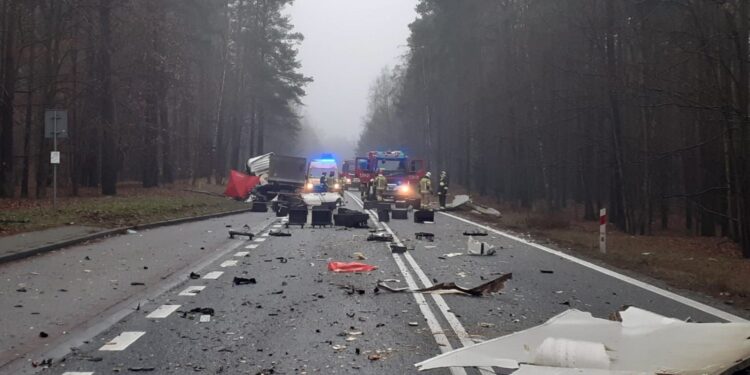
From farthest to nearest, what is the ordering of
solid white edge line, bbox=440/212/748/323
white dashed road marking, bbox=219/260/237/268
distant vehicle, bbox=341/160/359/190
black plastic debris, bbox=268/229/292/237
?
distant vehicle, bbox=341/160/359/190
black plastic debris, bbox=268/229/292/237
white dashed road marking, bbox=219/260/237/268
solid white edge line, bbox=440/212/748/323

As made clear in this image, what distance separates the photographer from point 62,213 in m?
22.0

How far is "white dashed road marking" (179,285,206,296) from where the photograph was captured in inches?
391

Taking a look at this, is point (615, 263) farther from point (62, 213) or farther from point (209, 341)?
point (62, 213)

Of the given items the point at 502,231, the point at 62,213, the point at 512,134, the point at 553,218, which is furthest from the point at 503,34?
the point at 62,213

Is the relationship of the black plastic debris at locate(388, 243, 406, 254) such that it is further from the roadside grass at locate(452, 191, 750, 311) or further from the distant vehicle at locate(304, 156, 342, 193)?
the distant vehicle at locate(304, 156, 342, 193)

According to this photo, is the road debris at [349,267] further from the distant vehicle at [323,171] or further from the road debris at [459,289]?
the distant vehicle at [323,171]

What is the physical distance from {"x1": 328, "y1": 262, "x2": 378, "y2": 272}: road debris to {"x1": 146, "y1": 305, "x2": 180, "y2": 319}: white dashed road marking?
13.2 feet

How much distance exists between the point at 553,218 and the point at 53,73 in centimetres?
2316

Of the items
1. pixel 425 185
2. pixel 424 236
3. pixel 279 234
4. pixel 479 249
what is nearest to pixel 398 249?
pixel 479 249

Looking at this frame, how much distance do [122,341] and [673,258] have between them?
1367cm

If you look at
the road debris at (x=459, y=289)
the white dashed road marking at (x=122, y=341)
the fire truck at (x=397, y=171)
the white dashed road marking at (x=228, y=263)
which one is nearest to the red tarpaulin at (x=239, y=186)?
the fire truck at (x=397, y=171)

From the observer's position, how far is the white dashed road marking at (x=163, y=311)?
8328mm

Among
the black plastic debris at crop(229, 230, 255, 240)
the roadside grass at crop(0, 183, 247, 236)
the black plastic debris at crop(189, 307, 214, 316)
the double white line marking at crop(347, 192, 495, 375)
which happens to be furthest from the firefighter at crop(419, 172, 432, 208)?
the black plastic debris at crop(189, 307, 214, 316)

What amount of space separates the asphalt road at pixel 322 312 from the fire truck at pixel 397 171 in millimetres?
22389
